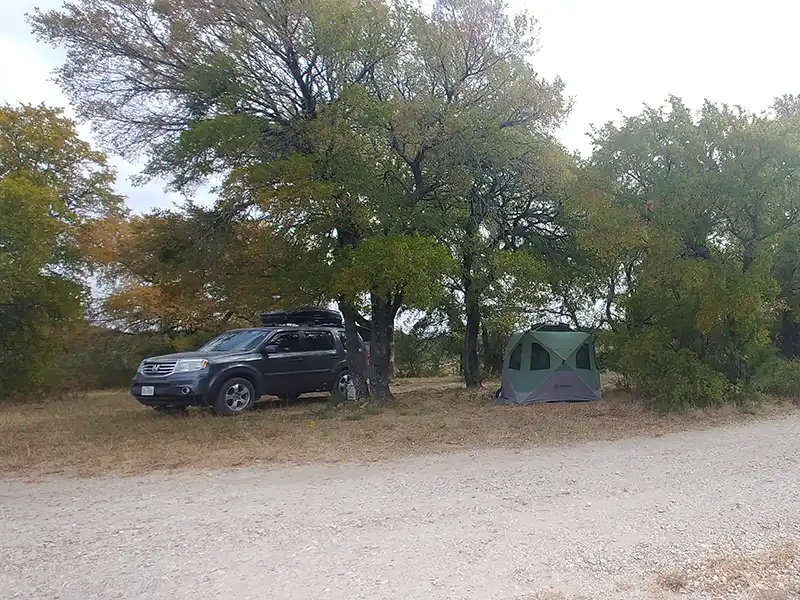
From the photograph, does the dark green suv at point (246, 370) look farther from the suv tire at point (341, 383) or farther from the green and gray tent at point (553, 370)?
the green and gray tent at point (553, 370)

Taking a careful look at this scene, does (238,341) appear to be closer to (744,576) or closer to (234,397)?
(234,397)

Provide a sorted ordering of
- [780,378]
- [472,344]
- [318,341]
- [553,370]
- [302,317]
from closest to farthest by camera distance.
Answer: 1. [780,378]
2. [553,370]
3. [318,341]
4. [302,317]
5. [472,344]

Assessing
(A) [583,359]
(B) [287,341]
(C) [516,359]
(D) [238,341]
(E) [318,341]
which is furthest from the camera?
(C) [516,359]

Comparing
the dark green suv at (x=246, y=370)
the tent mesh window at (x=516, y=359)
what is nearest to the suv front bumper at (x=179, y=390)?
the dark green suv at (x=246, y=370)

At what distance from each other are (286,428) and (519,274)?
17.4 feet

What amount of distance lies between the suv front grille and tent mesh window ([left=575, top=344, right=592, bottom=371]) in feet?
25.2

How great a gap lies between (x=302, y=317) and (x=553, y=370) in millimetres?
5837

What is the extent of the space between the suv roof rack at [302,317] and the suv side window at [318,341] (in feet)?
4.23

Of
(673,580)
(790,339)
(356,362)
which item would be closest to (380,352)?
(356,362)

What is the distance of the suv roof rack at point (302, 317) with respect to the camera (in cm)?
1402

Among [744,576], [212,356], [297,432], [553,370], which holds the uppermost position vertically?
[212,356]

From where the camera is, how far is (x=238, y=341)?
11.1 m

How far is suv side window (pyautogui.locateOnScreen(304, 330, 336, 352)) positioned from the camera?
1215 cm

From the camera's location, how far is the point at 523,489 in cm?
541
